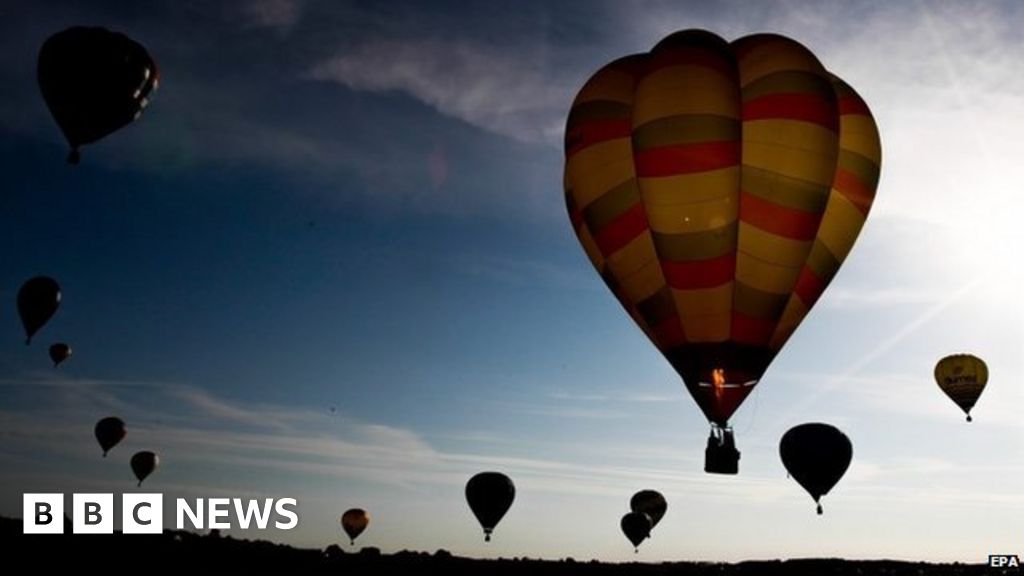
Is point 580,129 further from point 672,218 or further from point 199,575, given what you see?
point 199,575

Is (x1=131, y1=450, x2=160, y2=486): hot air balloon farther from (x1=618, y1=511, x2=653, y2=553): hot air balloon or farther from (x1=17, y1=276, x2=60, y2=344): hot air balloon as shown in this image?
(x1=618, y1=511, x2=653, y2=553): hot air balloon

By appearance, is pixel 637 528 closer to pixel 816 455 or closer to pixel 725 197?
pixel 816 455

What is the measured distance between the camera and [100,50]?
22.2 meters

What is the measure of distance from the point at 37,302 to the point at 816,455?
33725 millimetres

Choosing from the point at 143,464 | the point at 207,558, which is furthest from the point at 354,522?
the point at 207,558

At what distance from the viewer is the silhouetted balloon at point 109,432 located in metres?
47.2

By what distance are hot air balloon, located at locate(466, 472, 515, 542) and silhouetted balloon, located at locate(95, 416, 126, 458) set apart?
23435mm

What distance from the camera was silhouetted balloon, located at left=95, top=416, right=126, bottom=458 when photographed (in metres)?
47.2

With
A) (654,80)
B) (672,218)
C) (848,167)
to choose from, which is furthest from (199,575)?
(848,167)

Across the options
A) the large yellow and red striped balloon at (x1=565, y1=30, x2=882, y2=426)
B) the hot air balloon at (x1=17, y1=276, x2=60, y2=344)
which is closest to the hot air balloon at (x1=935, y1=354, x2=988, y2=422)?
the large yellow and red striped balloon at (x1=565, y1=30, x2=882, y2=426)

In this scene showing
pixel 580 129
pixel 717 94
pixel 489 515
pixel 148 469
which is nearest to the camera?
pixel 717 94

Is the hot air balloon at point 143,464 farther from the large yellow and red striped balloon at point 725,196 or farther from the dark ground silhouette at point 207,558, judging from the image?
the large yellow and red striped balloon at point 725,196

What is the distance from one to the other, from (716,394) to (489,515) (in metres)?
18.7

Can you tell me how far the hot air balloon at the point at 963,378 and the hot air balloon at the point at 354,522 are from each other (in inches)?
1251
